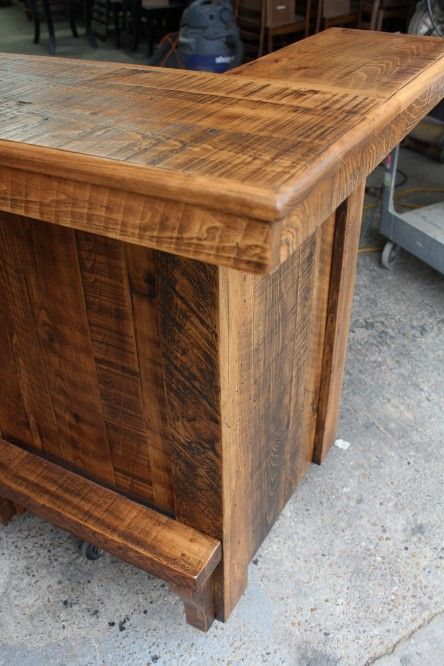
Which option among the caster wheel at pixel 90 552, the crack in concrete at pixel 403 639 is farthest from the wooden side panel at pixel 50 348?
the crack in concrete at pixel 403 639

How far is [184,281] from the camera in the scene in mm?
876

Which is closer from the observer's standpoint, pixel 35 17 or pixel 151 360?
pixel 151 360

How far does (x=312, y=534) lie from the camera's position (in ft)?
4.92

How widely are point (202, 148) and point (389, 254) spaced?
74.9 inches

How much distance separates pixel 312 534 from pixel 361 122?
993 mm

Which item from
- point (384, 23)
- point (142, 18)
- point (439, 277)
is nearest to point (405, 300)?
point (439, 277)

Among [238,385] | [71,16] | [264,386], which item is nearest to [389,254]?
[264,386]

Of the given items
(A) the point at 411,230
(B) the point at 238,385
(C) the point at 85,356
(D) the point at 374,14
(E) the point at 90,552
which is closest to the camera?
(B) the point at 238,385

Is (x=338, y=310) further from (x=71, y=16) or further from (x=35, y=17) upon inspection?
(x=71, y=16)

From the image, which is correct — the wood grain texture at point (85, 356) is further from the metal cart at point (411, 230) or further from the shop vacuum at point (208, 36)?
the shop vacuum at point (208, 36)

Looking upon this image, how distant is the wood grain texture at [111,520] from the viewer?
111cm

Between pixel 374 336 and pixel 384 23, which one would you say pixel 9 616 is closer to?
pixel 374 336

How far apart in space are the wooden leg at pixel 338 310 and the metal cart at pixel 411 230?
0.93 meters

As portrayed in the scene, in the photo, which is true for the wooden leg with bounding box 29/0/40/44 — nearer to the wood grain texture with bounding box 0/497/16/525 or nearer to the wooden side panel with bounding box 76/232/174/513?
the wood grain texture with bounding box 0/497/16/525
